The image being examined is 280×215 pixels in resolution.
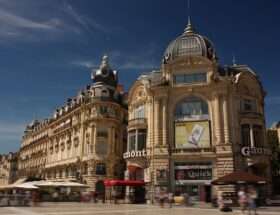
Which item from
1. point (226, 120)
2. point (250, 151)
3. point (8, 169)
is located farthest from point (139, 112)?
point (8, 169)

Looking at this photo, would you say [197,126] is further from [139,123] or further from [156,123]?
[139,123]

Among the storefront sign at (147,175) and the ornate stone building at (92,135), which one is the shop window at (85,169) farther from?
the storefront sign at (147,175)

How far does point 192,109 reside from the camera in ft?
154

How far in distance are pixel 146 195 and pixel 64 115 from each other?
32033 mm

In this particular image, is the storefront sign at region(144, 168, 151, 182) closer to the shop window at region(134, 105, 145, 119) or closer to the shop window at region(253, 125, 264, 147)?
the shop window at region(134, 105, 145, 119)

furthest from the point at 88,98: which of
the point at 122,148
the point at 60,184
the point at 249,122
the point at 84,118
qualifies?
the point at 249,122

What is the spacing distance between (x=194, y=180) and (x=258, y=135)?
10.1 metres

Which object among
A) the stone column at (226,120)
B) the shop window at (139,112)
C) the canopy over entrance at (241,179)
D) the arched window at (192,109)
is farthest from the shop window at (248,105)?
the canopy over entrance at (241,179)

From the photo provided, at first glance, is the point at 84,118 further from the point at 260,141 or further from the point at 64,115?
the point at 260,141

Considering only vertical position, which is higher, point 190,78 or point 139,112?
point 190,78

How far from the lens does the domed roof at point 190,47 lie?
1966 inches

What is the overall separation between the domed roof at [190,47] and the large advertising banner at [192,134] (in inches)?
387

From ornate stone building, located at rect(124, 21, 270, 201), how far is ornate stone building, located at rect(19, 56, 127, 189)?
944cm

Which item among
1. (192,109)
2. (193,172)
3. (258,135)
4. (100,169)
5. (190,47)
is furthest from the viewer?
(100,169)
